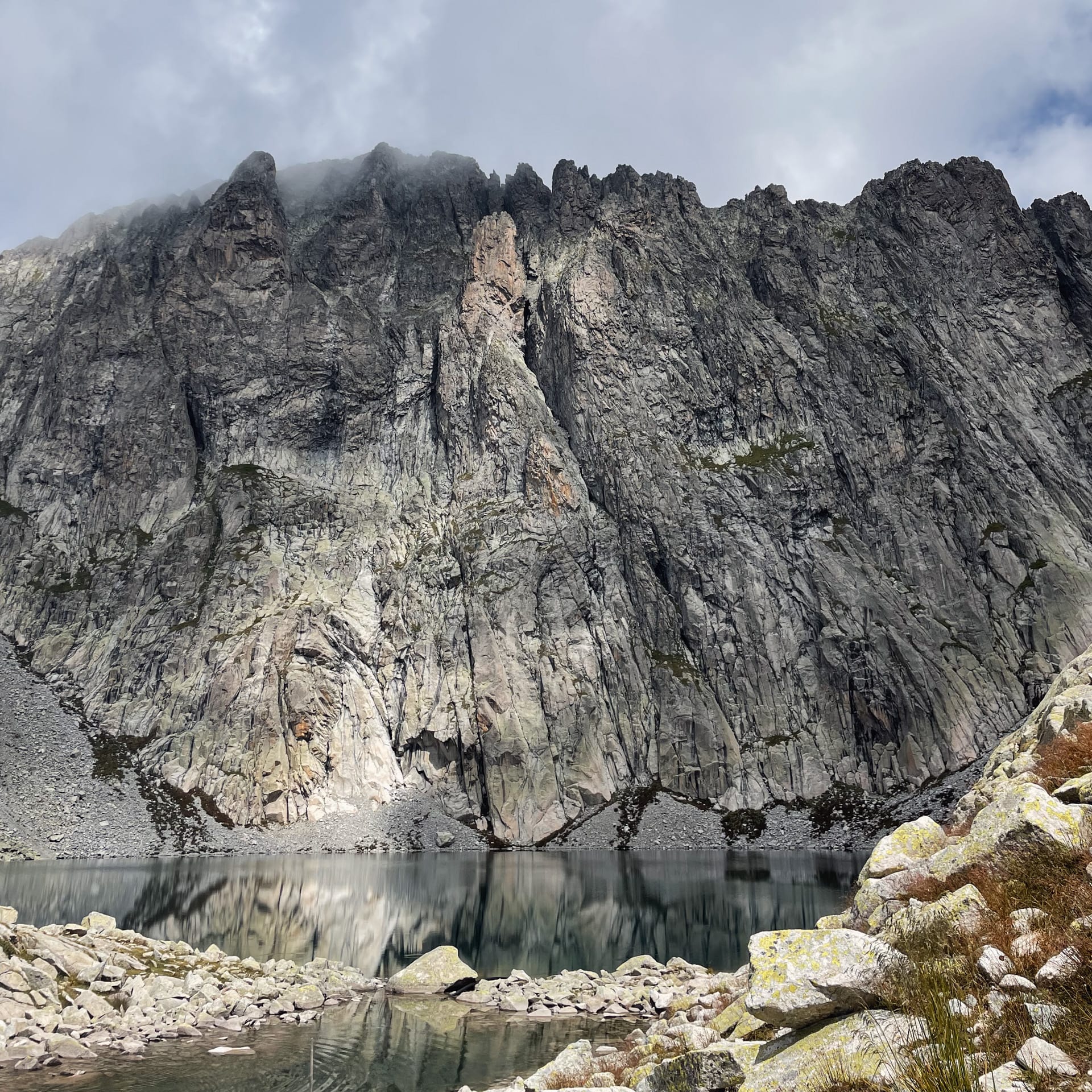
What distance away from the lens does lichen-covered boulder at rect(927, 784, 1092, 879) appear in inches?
330

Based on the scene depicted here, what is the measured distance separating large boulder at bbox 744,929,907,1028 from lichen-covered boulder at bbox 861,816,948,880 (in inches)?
200

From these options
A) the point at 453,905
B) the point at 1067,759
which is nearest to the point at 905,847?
the point at 1067,759

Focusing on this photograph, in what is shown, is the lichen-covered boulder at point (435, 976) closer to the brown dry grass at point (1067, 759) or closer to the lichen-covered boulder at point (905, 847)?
the lichen-covered boulder at point (905, 847)

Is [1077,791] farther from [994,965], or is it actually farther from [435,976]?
[435,976]

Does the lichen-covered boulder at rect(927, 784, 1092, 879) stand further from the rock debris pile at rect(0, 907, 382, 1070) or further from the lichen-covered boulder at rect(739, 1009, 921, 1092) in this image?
the rock debris pile at rect(0, 907, 382, 1070)

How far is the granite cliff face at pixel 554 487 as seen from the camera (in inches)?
4469

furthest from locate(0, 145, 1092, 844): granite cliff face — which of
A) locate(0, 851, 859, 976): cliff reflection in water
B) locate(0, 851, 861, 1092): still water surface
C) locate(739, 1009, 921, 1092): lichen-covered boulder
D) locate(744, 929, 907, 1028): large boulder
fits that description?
locate(739, 1009, 921, 1092): lichen-covered boulder

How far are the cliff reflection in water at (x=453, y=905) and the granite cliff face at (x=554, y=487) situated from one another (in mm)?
34019

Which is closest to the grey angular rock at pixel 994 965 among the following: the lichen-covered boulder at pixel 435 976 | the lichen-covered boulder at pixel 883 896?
the lichen-covered boulder at pixel 883 896

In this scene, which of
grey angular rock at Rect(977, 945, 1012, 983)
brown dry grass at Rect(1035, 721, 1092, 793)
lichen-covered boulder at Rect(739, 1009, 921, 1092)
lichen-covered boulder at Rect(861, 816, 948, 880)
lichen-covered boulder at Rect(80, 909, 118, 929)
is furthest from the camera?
lichen-covered boulder at Rect(80, 909, 118, 929)

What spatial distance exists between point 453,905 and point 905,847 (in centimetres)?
4273

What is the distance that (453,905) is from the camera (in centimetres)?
5047

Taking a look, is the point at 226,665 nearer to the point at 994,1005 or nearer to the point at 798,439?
the point at 798,439

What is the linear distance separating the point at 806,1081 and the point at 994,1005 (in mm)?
1895
